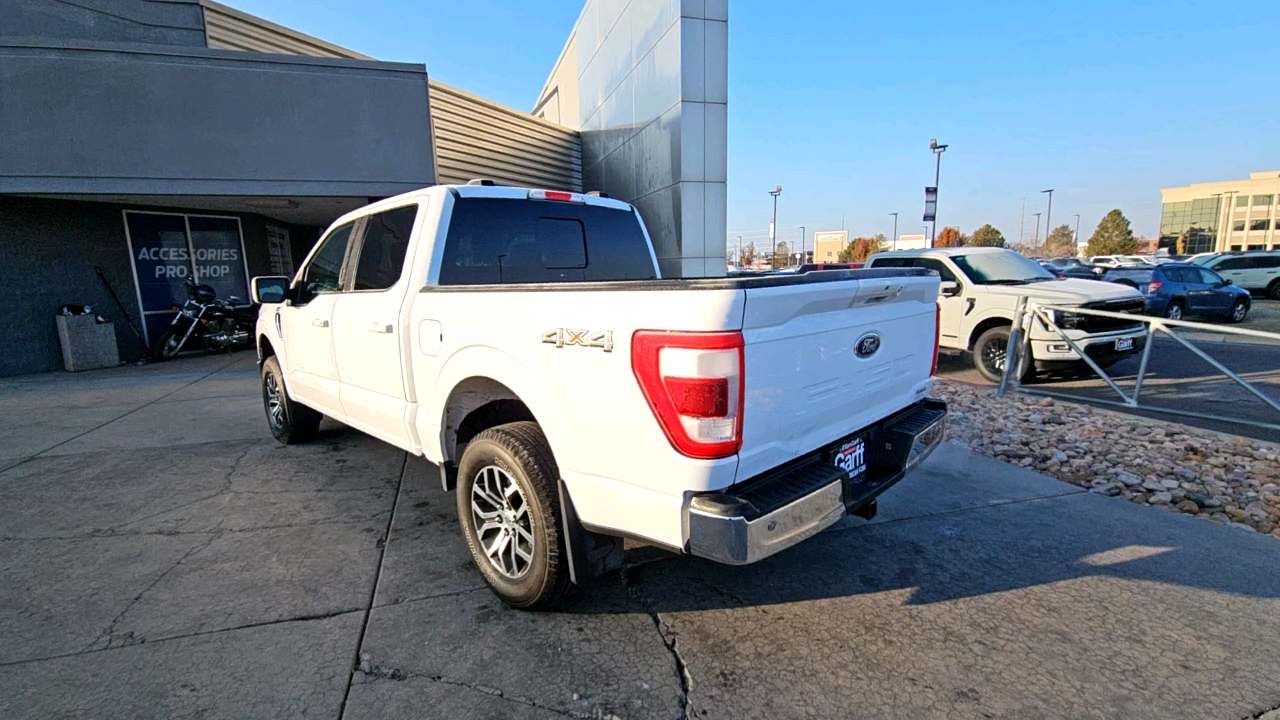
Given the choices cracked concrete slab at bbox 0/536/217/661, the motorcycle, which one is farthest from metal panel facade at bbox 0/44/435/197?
cracked concrete slab at bbox 0/536/217/661

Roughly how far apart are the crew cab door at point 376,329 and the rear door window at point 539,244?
1.15ft

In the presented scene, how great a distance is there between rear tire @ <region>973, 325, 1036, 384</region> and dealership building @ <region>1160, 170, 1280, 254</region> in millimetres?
82519

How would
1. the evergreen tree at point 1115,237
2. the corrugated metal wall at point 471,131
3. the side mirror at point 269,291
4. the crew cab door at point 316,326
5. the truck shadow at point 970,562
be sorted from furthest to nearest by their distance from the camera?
the evergreen tree at point 1115,237, the corrugated metal wall at point 471,131, the side mirror at point 269,291, the crew cab door at point 316,326, the truck shadow at point 970,562

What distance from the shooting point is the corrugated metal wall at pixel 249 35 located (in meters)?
11.1

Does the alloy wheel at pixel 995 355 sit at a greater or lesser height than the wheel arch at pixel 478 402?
lesser

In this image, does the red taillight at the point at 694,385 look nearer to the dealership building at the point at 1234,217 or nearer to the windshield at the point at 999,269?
the windshield at the point at 999,269

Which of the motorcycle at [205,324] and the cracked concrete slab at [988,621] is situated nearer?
the cracked concrete slab at [988,621]

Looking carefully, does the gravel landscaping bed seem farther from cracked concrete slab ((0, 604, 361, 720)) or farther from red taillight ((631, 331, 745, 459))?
cracked concrete slab ((0, 604, 361, 720))

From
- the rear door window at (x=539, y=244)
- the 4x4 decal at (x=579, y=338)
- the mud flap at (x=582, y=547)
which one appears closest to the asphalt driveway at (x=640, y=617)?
the mud flap at (x=582, y=547)

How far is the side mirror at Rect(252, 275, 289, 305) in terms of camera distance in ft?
14.9

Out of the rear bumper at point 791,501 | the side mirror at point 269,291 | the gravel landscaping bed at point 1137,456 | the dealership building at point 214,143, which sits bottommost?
the gravel landscaping bed at point 1137,456

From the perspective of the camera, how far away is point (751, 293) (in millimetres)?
1921

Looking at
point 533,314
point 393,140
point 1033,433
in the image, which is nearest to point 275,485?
point 533,314

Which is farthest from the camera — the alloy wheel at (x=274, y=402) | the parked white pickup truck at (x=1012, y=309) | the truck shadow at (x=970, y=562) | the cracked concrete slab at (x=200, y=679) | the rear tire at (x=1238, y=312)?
the rear tire at (x=1238, y=312)
